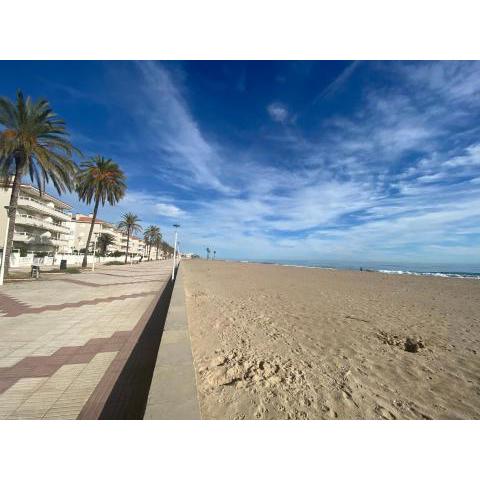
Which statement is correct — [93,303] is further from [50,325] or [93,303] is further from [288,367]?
[288,367]

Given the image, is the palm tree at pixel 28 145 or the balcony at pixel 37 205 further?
the balcony at pixel 37 205

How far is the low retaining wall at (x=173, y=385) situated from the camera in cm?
236

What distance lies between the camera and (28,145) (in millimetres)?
14148

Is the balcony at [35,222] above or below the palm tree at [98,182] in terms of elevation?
below

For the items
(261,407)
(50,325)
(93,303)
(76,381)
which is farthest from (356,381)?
(93,303)

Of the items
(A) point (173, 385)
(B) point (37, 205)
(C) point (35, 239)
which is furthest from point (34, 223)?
(A) point (173, 385)

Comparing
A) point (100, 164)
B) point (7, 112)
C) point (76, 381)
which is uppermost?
point (100, 164)

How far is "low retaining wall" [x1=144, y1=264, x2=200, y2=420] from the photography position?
2359mm

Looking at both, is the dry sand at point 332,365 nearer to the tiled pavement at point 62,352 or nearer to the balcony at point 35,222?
the tiled pavement at point 62,352

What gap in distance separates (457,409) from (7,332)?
858 centimetres

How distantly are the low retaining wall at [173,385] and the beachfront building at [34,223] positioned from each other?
35.0 m

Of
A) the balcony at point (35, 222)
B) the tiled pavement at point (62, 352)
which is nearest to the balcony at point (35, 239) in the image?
the balcony at point (35, 222)

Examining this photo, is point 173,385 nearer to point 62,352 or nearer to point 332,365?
point 332,365

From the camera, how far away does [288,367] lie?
422 cm
